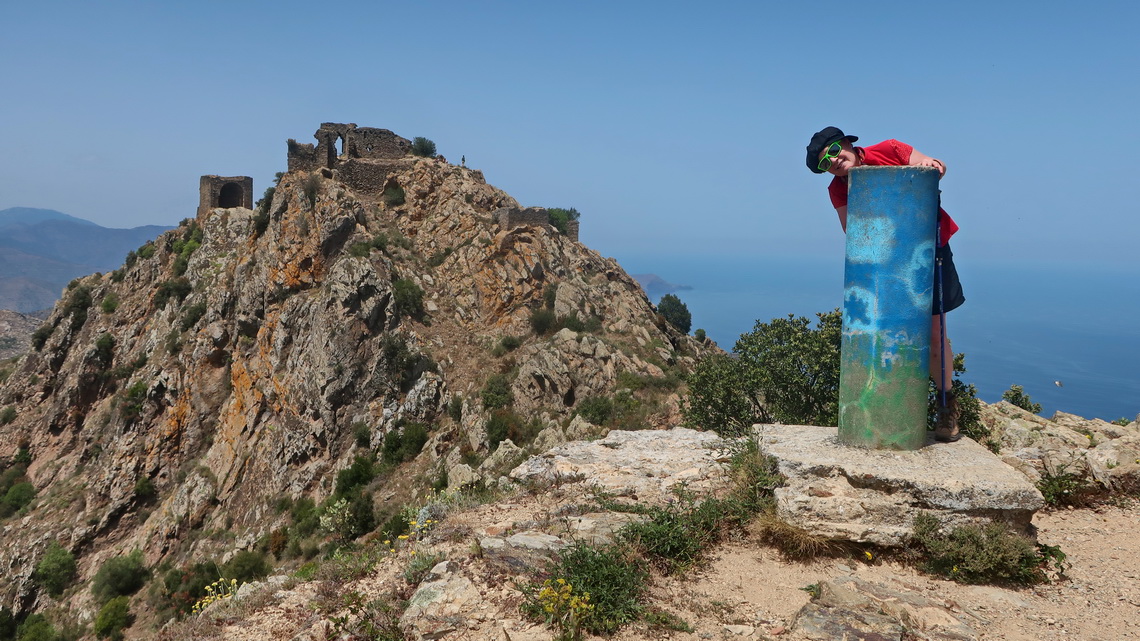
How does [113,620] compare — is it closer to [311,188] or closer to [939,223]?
[311,188]

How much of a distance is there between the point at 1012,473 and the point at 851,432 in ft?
5.20

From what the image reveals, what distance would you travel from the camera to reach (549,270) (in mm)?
28891

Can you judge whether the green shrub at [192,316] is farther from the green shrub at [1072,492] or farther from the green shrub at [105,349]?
the green shrub at [1072,492]

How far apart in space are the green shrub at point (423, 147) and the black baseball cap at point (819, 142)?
102 feet

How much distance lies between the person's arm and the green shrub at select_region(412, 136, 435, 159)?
31763 millimetres

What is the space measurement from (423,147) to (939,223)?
3286 cm

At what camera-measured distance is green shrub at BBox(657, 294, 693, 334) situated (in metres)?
56.2

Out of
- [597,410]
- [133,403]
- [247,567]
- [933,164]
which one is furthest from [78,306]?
[933,164]

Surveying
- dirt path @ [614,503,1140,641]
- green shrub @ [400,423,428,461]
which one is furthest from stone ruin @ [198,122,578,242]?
dirt path @ [614,503,1140,641]

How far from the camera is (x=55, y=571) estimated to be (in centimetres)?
2534

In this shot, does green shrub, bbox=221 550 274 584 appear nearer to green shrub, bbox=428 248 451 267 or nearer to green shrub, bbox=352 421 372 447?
green shrub, bbox=352 421 372 447

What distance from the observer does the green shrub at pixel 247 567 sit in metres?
19.7

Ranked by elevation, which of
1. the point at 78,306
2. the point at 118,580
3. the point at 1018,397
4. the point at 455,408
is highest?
the point at 78,306

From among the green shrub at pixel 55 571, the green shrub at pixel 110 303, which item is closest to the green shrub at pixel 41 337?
the green shrub at pixel 110 303
